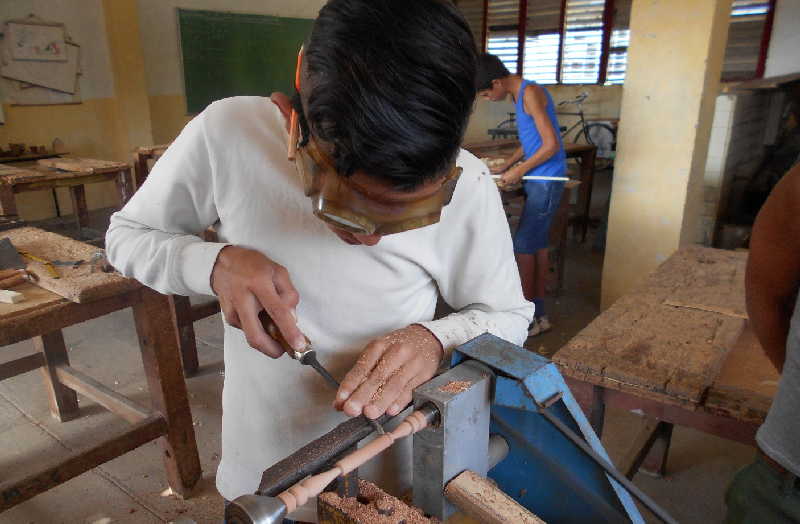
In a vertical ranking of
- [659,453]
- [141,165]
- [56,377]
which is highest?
[141,165]

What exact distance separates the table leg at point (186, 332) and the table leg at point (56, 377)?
53cm

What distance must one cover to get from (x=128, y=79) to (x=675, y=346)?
21.6 ft

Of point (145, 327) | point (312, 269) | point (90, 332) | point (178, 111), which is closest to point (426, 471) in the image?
point (312, 269)

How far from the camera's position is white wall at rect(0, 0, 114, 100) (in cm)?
583

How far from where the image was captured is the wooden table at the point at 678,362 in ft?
4.44

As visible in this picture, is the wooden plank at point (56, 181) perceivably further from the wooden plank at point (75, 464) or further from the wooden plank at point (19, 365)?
the wooden plank at point (75, 464)

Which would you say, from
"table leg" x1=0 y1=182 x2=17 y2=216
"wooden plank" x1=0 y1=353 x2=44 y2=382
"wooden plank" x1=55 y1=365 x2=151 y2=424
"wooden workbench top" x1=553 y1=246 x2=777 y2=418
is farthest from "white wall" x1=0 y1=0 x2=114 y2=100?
"wooden workbench top" x1=553 y1=246 x2=777 y2=418

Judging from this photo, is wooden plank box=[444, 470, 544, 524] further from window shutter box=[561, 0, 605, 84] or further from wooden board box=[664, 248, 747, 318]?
window shutter box=[561, 0, 605, 84]

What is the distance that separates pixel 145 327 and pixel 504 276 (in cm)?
151

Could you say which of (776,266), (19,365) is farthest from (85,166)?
(776,266)

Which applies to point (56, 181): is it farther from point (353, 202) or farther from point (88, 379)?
point (353, 202)

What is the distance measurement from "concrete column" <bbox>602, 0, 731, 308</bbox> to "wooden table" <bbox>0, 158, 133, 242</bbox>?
384 cm

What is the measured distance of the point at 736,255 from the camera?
241cm

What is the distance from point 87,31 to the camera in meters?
6.21
